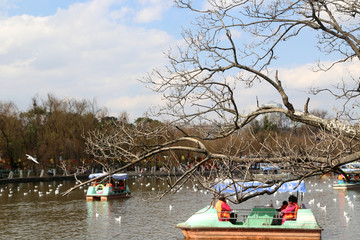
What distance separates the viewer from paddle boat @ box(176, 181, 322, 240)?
17.5 metres

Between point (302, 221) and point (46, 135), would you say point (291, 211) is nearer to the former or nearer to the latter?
point (302, 221)

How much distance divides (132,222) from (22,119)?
45.4 metres

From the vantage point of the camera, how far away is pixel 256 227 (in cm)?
1778

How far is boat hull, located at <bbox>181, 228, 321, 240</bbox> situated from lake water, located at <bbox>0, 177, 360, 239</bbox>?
2390 mm

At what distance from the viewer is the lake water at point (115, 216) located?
869 inches

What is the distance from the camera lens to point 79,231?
909 inches

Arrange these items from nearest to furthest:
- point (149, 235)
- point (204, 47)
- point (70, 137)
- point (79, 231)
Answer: point (204, 47) < point (149, 235) < point (79, 231) < point (70, 137)

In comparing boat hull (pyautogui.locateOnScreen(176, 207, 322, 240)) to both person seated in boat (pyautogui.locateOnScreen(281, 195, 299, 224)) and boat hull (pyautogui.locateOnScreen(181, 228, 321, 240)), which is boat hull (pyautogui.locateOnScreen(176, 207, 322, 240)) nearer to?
boat hull (pyautogui.locateOnScreen(181, 228, 321, 240))

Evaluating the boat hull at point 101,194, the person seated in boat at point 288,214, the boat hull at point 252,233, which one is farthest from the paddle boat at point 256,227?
the boat hull at point 101,194

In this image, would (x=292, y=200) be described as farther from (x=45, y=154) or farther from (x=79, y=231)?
(x=45, y=154)

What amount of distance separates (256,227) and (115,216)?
1204 centimetres

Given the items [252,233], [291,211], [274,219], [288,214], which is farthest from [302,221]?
[252,233]

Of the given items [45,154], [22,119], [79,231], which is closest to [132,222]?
[79,231]

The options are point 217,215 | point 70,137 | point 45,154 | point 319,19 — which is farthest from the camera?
point 70,137
